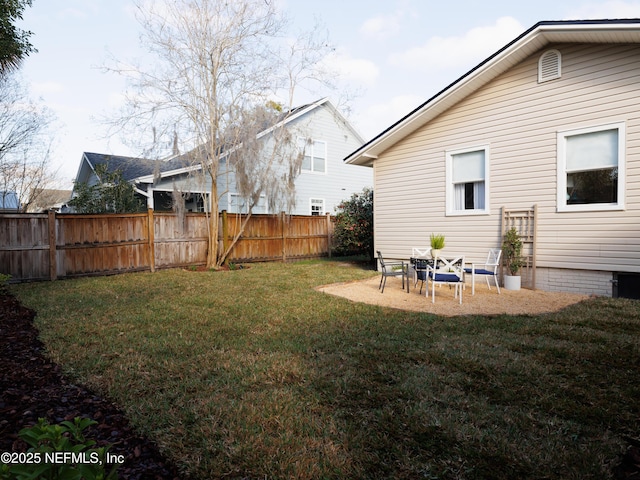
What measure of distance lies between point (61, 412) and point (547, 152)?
29.3 feet

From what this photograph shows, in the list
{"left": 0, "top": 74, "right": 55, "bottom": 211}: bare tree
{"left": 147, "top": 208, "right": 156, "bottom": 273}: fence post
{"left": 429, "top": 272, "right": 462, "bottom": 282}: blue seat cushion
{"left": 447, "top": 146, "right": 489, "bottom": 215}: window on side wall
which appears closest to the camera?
{"left": 429, "top": 272, "right": 462, "bottom": 282}: blue seat cushion

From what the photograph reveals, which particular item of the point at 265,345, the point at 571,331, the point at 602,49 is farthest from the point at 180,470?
the point at 602,49

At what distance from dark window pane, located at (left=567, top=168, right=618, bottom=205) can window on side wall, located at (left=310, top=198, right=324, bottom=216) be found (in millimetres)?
12179

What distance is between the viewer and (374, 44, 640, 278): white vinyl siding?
684 centimetres

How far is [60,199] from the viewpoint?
3028 centimetres

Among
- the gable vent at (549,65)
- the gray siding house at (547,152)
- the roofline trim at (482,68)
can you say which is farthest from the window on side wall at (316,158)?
the gable vent at (549,65)

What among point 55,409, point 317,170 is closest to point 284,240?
point 317,170

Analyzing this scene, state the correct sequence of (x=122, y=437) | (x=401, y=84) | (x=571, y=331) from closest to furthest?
(x=122, y=437), (x=571, y=331), (x=401, y=84)

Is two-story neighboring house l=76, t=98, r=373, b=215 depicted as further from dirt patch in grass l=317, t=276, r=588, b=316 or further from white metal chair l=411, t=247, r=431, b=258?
dirt patch in grass l=317, t=276, r=588, b=316

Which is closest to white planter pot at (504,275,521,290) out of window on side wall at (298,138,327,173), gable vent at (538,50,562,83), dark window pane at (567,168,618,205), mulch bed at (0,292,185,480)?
dark window pane at (567,168,618,205)

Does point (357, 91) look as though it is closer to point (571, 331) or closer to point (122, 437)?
point (571, 331)

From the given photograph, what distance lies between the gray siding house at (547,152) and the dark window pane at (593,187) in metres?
0.02

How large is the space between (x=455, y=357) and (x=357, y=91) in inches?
481

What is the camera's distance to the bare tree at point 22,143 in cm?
1672
